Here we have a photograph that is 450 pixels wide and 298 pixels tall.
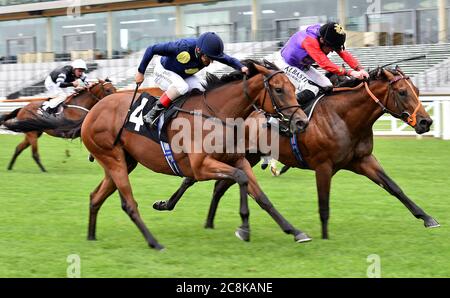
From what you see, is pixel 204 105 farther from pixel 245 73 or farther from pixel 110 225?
pixel 110 225

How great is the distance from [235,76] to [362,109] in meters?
1.29

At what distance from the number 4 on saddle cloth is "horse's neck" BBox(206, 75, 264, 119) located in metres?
0.37

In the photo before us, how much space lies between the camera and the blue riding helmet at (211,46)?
242 inches

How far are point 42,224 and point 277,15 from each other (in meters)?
25.6

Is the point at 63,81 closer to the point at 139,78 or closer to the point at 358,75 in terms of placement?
the point at 139,78

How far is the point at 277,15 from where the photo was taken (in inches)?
1260

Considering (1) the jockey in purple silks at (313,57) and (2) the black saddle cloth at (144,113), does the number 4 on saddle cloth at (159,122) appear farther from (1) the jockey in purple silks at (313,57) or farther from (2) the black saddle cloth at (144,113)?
(1) the jockey in purple silks at (313,57)

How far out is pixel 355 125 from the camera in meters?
6.81

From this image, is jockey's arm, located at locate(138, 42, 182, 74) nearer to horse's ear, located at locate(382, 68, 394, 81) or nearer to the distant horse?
the distant horse

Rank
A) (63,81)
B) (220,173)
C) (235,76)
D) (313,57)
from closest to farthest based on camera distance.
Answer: (220,173)
(235,76)
(313,57)
(63,81)

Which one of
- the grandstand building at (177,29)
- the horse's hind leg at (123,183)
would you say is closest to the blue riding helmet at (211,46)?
the horse's hind leg at (123,183)

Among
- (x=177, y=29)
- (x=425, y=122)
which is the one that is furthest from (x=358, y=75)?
(x=177, y=29)

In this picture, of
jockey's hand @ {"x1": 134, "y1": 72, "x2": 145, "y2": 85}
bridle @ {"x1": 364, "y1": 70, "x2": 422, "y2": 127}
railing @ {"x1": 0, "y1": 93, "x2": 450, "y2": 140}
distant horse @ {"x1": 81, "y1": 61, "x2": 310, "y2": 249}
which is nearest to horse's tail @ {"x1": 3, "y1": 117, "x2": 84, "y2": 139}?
distant horse @ {"x1": 81, "y1": 61, "x2": 310, "y2": 249}

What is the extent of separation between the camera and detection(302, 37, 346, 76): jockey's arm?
696cm
